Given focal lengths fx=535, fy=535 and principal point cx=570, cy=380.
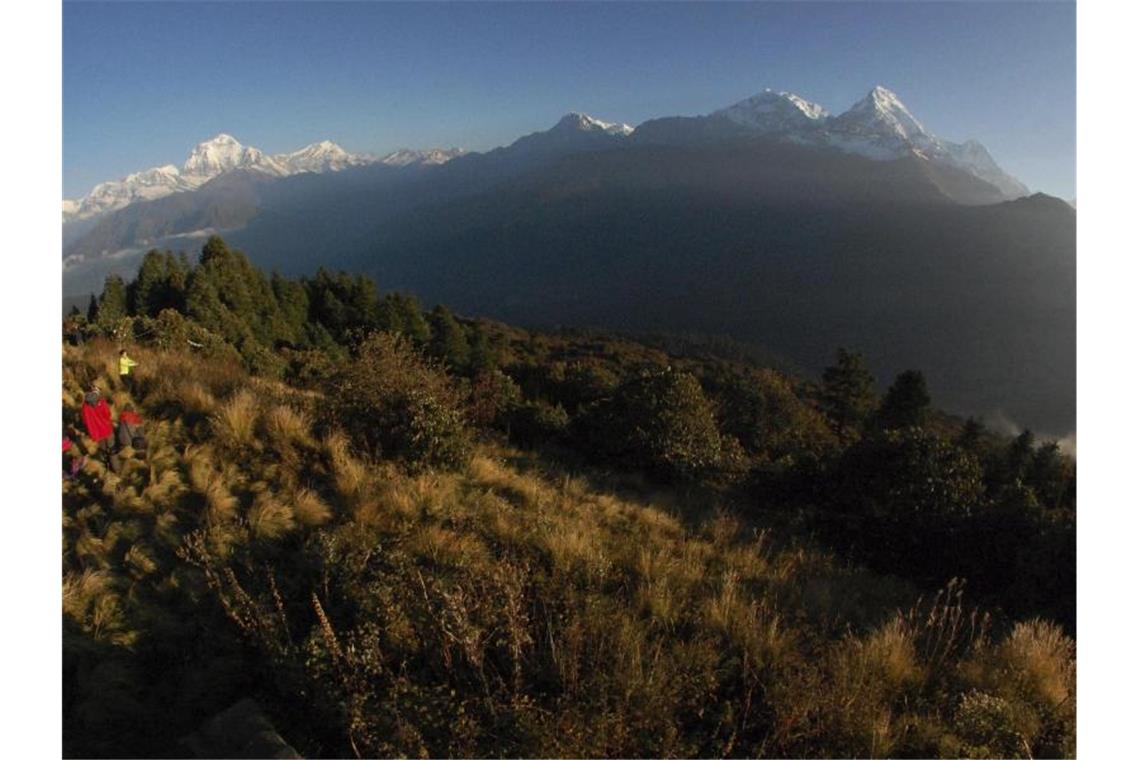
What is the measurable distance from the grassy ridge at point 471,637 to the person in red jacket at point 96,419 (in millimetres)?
243

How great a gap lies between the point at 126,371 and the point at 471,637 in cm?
515

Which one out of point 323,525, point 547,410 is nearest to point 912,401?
point 547,410

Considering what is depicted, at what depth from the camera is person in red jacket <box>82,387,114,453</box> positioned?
445cm

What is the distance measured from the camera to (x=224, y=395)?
20.5ft

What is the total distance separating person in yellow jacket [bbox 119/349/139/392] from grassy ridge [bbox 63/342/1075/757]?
1.24 meters

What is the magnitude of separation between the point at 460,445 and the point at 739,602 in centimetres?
326

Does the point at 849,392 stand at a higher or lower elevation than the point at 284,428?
lower

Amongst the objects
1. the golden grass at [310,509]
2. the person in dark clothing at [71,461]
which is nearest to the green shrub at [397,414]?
the golden grass at [310,509]

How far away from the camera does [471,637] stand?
2.80m

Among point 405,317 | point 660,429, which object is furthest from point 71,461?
point 405,317

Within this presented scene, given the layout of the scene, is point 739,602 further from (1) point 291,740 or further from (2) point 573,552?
(1) point 291,740

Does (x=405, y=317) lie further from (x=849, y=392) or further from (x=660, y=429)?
(x=660, y=429)

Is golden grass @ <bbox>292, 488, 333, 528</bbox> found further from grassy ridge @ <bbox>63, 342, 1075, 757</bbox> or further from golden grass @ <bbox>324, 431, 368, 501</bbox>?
golden grass @ <bbox>324, 431, 368, 501</bbox>

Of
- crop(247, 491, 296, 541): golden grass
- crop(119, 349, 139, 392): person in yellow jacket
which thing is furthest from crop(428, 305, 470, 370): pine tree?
crop(247, 491, 296, 541): golden grass
